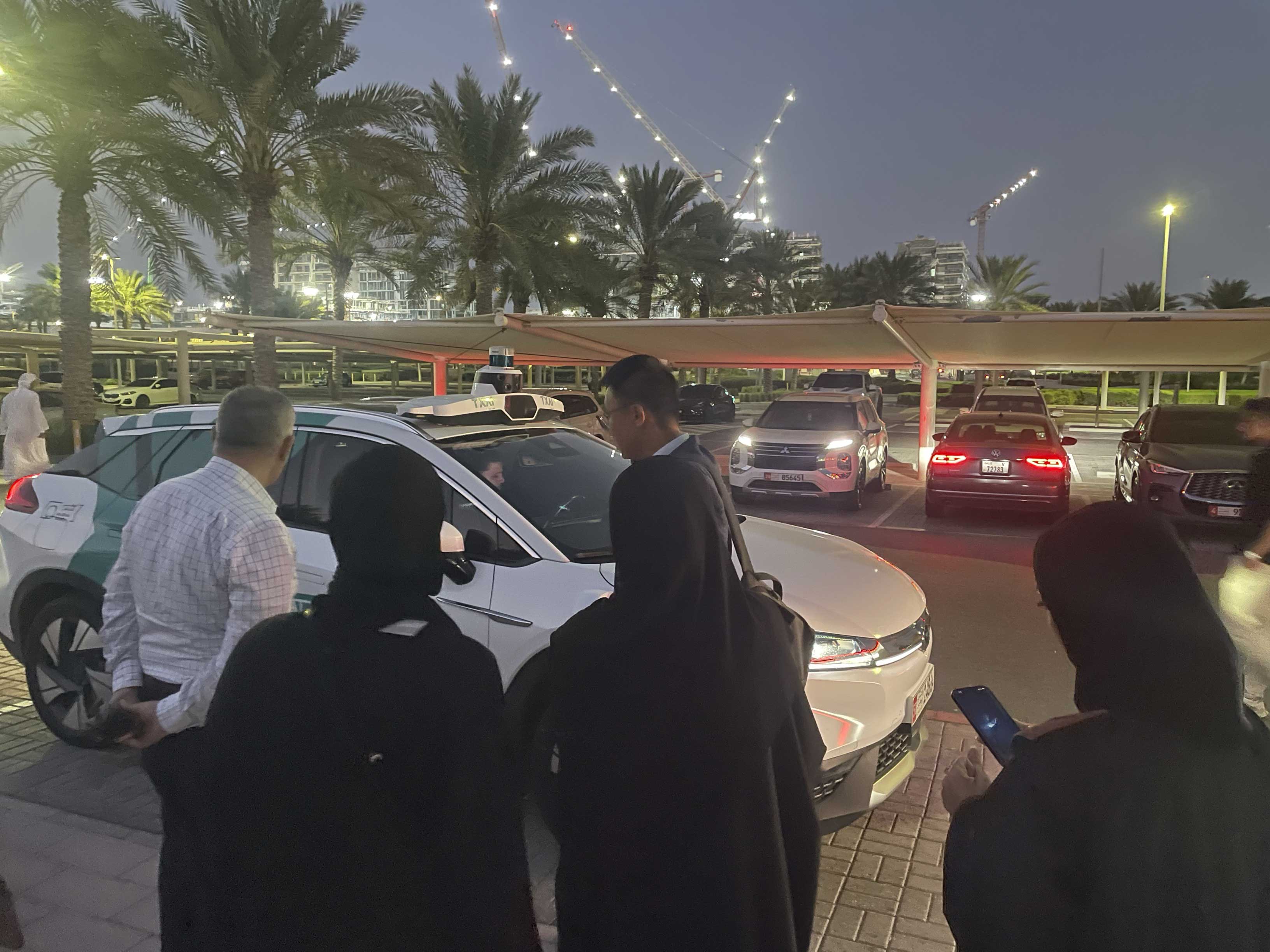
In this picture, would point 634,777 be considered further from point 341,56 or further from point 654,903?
point 341,56

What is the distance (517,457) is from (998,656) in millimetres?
3937

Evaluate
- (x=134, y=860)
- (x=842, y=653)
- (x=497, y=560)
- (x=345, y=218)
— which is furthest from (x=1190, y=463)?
(x=345, y=218)

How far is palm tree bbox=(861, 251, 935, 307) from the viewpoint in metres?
47.1

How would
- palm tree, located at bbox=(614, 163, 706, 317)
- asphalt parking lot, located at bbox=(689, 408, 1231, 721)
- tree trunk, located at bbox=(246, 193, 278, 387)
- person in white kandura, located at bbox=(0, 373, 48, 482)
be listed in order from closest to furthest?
1. asphalt parking lot, located at bbox=(689, 408, 1231, 721)
2. person in white kandura, located at bbox=(0, 373, 48, 482)
3. tree trunk, located at bbox=(246, 193, 278, 387)
4. palm tree, located at bbox=(614, 163, 706, 317)

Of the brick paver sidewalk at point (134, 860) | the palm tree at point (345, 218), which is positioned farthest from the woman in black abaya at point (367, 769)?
the palm tree at point (345, 218)

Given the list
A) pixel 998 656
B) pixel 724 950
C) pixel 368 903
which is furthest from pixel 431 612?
pixel 998 656

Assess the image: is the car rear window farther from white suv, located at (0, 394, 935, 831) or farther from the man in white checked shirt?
the man in white checked shirt

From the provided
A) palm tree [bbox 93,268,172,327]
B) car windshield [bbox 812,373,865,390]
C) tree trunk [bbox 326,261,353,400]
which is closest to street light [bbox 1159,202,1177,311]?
car windshield [bbox 812,373,865,390]

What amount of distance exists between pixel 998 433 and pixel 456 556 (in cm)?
1019

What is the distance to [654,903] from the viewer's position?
1686mm

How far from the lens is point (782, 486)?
494 inches

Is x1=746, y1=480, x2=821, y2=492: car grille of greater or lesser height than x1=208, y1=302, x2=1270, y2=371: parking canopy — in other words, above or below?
below

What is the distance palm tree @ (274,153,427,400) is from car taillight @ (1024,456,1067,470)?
12789mm

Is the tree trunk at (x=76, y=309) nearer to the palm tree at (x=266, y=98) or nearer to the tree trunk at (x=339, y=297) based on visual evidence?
the palm tree at (x=266, y=98)
